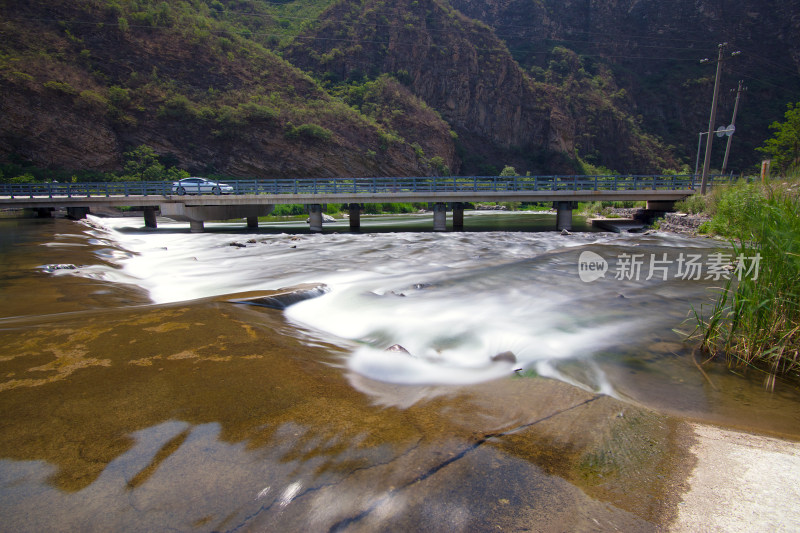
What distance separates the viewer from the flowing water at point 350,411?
2.61 m

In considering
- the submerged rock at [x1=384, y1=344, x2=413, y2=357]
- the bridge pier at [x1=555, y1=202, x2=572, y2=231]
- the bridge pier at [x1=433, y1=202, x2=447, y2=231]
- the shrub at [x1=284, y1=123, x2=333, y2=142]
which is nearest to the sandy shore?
the submerged rock at [x1=384, y1=344, x2=413, y2=357]

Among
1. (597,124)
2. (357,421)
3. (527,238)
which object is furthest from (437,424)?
(597,124)

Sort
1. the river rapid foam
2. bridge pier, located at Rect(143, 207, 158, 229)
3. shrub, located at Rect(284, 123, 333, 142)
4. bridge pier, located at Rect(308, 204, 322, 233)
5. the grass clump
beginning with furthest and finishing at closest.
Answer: shrub, located at Rect(284, 123, 333, 142) < bridge pier, located at Rect(143, 207, 158, 229) < bridge pier, located at Rect(308, 204, 322, 233) < the river rapid foam < the grass clump

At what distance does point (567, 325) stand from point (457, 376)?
122 inches

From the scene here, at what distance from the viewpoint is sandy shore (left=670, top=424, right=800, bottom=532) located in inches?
99.3

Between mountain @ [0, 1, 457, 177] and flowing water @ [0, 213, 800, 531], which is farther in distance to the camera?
mountain @ [0, 1, 457, 177]

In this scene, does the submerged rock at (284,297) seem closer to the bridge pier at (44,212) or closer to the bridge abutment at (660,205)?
the bridge abutment at (660,205)

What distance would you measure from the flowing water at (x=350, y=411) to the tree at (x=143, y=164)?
Answer: 44.8m

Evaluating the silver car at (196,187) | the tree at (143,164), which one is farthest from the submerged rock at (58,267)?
the tree at (143,164)

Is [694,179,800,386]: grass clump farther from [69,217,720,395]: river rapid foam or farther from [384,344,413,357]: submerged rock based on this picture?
[384,344,413,357]: submerged rock

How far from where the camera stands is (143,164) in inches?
1890

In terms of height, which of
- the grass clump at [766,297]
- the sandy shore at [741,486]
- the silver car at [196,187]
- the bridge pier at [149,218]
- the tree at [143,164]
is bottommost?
the bridge pier at [149,218]

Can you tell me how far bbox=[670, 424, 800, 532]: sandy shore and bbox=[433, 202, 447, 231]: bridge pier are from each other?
2503cm

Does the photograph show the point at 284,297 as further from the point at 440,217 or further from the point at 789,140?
the point at 789,140
